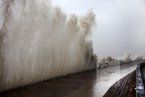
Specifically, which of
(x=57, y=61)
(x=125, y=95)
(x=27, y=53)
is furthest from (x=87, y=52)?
(x=125, y=95)

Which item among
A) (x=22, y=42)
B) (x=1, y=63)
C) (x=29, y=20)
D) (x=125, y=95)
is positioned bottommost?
(x=125, y=95)

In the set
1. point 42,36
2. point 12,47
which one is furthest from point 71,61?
point 12,47

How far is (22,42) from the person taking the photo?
2652cm

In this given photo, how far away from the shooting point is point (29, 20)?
27.7 m

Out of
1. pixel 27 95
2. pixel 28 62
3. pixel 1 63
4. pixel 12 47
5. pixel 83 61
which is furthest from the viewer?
pixel 83 61

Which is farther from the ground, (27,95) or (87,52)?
(87,52)

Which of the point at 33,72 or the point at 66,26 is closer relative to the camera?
the point at 33,72

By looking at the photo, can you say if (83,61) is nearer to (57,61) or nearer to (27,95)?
(57,61)

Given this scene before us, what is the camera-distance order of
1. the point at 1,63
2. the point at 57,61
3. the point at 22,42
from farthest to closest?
the point at 57,61, the point at 22,42, the point at 1,63

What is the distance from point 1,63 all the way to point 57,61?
1461 cm

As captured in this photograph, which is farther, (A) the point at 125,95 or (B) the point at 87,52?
(B) the point at 87,52

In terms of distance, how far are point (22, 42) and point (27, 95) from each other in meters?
9.12

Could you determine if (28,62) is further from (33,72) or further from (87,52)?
(87,52)

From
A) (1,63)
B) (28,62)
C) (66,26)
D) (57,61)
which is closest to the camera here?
(1,63)
